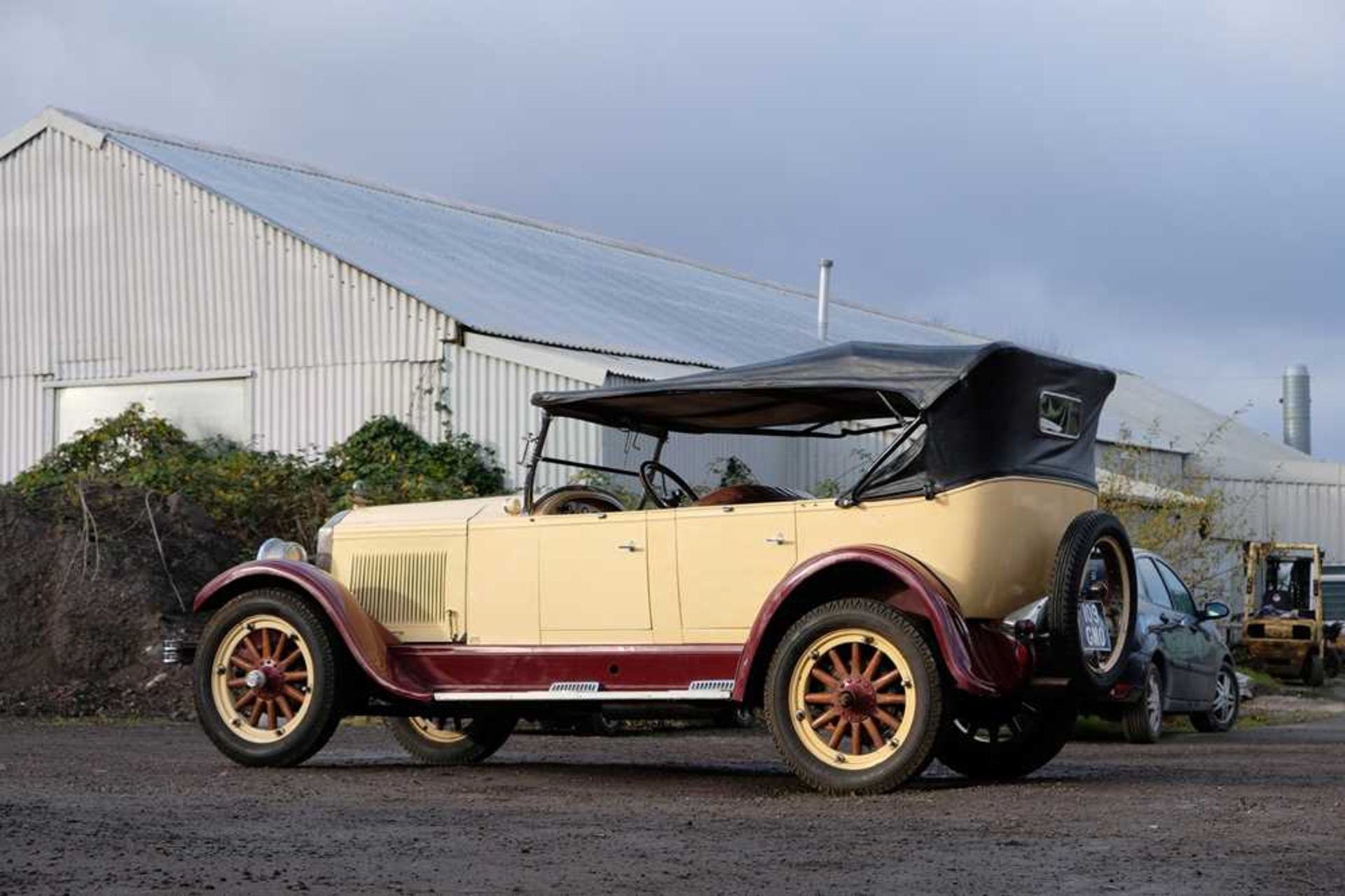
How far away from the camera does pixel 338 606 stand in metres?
Result: 11.0

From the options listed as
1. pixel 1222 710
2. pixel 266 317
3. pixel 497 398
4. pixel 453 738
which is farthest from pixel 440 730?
pixel 266 317

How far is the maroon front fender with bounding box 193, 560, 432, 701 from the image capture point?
1089cm

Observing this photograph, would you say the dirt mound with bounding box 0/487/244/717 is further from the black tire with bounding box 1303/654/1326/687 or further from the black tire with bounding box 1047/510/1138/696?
the black tire with bounding box 1303/654/1326/687

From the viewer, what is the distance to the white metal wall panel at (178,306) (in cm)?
2500

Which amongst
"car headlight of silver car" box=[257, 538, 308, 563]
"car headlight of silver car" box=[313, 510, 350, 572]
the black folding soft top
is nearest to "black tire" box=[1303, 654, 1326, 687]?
the black folding soft top

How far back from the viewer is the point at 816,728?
380 inches

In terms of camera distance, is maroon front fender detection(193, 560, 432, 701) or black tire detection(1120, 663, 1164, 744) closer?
maroon front fender detection(193, 560, 432, 701)

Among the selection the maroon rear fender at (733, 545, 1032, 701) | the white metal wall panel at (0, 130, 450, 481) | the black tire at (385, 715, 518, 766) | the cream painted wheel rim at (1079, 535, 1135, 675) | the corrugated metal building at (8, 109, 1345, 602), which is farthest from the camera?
the white metal wall panel at (0, 130, 450, 481)

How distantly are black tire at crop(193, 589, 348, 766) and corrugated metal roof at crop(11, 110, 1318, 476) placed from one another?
41.5 feet

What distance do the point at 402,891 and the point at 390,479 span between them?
17006 mm

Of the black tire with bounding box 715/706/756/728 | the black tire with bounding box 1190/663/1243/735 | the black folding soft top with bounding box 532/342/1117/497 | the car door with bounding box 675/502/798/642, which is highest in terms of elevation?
the black folding soft top with bounding box 532/342/1117/497

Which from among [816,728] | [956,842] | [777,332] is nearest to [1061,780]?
[816,728]

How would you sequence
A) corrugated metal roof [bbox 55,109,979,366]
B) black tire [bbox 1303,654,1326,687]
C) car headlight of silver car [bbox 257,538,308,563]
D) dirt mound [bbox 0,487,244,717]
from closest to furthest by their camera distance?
car headlight of silver car [bbox 257,538,308,563]
dirt mound [bbox 0,487,244,717]
corrugated metal roof [bbox 55,109,979,366]
black tire [bbox 1303,654,1326,687]

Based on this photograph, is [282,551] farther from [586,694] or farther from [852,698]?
[852,698]
